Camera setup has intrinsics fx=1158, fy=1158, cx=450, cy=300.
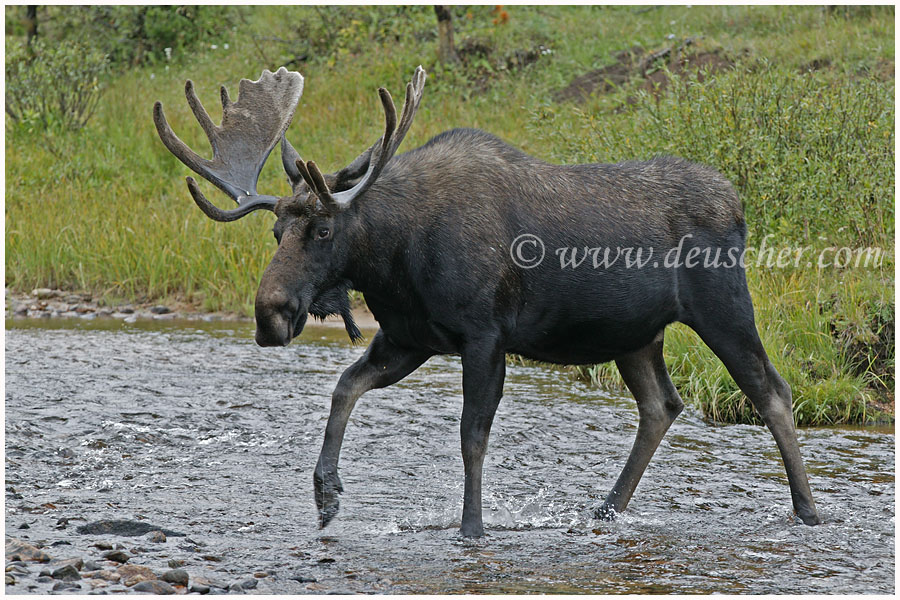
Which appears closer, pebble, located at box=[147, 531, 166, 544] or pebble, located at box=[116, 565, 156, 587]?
pebble, located at box=[116, 565, 156, 587]

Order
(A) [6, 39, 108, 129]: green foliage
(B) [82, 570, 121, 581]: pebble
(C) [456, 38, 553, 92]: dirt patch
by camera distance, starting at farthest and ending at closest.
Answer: (C) [456, 38, 553, 92]: dirt patch, (A) [6, 39, 108, 129]: green foliage, (B) [82, 570, 121, 581]: pebble

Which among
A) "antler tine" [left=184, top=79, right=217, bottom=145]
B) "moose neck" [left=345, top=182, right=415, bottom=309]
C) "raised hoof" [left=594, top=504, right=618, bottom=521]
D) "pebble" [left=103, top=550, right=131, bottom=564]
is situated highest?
"antler tine" [left=184, top=79, right=217, bottom=145]

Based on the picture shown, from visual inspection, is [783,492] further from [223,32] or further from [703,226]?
[223,32]

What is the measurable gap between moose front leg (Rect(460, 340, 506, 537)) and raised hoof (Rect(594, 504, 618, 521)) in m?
0.68

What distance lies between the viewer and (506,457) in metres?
6.41

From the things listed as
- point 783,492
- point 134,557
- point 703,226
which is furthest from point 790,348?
point 134,557

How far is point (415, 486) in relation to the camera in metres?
5.75

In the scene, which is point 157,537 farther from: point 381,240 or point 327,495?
point 381,240

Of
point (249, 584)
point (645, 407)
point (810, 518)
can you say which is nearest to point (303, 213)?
point (249, 584)

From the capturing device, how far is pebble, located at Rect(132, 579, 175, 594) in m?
4.02

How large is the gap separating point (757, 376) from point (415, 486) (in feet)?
5.70

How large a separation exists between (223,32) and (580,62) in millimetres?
7726

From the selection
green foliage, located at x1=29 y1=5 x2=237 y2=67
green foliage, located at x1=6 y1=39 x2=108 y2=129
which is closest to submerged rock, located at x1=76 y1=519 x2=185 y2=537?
green foliage, located at x1=6 y1=39 x2=108 y2=129

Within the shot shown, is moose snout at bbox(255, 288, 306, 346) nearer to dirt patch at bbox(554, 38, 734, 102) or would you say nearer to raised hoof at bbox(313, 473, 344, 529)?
raised hoof at bbox(313, 473, 344, 529)
